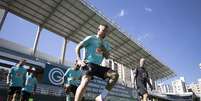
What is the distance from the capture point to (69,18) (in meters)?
19.5

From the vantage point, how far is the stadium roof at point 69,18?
56.8ft

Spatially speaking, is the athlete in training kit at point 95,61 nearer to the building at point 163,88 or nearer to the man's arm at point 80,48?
the man's arm at point 80,48

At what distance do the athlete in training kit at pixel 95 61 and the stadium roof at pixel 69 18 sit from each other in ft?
48.5

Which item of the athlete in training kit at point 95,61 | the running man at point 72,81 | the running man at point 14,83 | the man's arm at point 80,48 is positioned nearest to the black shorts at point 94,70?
the athlete in training kit at point 95,61

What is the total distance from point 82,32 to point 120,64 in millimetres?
11889

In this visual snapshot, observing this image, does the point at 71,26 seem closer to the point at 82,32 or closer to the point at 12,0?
the point at 82,32

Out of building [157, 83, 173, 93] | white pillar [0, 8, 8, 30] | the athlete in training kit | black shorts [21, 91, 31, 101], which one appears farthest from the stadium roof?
building [157, 83, 173, 93]

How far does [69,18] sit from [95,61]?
55.8ft

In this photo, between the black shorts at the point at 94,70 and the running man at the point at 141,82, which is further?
the running man at the point at 141,82

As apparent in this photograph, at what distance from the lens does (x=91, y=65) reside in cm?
315

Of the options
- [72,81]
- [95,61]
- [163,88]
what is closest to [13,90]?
[72,81]

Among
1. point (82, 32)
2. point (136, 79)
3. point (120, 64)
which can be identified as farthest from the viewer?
point (120, 64)

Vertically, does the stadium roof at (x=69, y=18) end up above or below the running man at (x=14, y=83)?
above

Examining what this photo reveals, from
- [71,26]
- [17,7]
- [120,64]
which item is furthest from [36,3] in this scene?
[120,64]
